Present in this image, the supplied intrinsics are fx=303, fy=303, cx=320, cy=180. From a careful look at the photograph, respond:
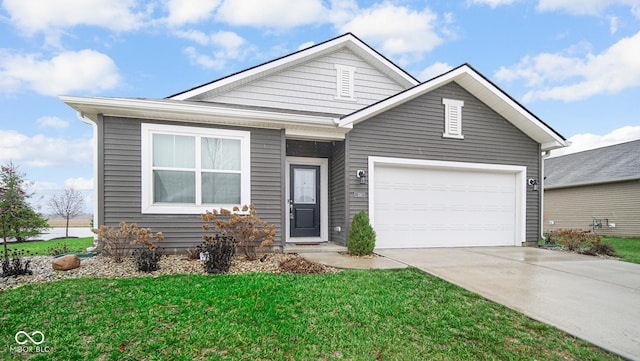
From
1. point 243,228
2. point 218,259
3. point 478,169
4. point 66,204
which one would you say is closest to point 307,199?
A: point 243,228

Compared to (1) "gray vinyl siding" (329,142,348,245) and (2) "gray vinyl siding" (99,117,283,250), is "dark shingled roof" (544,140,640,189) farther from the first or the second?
(2) "gray vinyl siding" (99,117,283,250)

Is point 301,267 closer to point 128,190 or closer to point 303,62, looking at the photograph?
point 128,190

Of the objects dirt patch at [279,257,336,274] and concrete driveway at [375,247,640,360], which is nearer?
concrete driveway at [375,247,640,360]

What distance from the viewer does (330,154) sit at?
333 inches

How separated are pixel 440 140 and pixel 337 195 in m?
3.09

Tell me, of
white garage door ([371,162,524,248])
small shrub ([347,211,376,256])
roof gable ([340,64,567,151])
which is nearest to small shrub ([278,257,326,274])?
small shrub ([347,211,376,256])

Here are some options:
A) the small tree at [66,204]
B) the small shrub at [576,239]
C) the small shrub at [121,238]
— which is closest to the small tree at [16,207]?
the small tree at [66,204]

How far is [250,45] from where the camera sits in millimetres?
14367

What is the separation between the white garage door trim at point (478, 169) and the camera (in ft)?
24.5

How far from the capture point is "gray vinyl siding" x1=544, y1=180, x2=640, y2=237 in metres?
12.8

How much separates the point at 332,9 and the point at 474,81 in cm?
659

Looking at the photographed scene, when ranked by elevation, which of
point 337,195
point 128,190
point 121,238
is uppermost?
point 128,190

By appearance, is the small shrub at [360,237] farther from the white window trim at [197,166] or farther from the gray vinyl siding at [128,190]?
the gray vinyl siding at [128,190]

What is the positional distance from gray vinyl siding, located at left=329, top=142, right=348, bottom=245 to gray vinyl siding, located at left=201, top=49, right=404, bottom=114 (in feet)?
6.92
